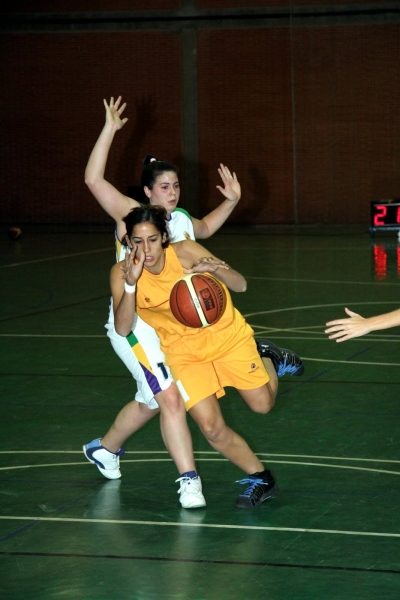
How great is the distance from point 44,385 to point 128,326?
3.34 metres

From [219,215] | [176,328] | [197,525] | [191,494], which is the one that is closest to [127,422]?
[191,494]

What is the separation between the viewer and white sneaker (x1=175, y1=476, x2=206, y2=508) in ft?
16.7

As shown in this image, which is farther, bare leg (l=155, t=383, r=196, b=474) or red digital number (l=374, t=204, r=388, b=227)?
red digital number (l=374, t=204, r=388, b=227)

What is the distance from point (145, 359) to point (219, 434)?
56 centimetres

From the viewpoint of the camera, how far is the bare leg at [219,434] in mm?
4988

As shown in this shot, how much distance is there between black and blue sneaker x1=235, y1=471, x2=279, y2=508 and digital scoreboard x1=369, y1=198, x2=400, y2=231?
583 inches

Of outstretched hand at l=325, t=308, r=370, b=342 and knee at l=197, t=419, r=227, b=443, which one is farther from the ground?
outstretched hand at l=325, t=308, r=370, b=342

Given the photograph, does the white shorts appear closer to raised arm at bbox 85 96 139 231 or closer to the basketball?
the basketball

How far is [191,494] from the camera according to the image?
200 inches

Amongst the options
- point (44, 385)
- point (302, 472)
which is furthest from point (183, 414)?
point (44, 385)

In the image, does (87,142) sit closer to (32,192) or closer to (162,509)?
(32,192)

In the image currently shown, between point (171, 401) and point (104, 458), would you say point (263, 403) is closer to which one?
point (171, 401)

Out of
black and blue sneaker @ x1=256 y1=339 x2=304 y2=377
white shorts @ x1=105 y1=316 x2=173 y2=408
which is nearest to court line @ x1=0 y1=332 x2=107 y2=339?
black and blue sneaker @ x1=256 y1=339 x2=304 y2=377

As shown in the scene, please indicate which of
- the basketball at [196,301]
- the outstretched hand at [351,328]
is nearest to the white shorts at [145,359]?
the basketball at [196,301]
